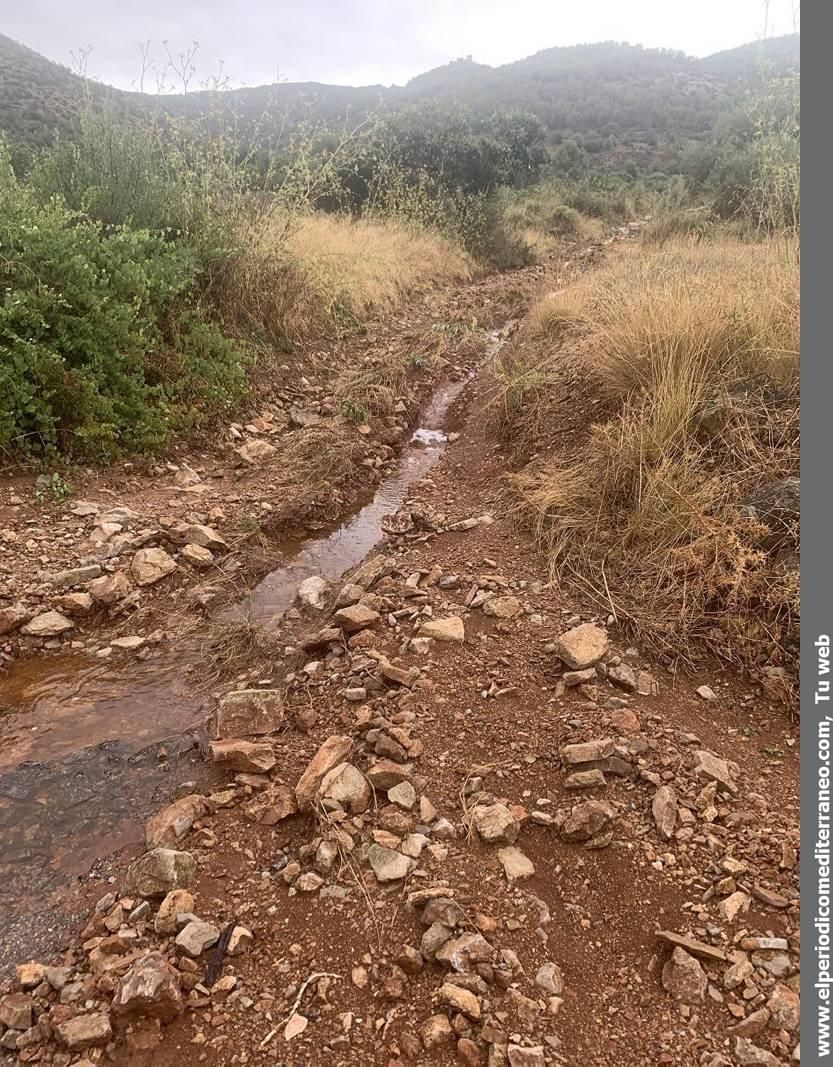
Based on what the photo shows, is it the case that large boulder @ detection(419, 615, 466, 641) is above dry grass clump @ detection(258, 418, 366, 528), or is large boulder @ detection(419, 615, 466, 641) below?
below

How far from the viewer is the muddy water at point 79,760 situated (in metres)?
2.13

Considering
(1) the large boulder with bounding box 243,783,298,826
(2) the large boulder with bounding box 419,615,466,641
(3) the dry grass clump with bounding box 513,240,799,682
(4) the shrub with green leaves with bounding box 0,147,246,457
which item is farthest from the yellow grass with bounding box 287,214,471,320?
(1) the large boulder with bounding box 243,783,298,826

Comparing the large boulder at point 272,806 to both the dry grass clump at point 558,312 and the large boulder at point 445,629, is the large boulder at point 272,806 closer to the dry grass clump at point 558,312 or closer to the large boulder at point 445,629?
the large boulder at point 445,629

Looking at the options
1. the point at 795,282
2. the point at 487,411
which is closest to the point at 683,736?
the point at 795,282

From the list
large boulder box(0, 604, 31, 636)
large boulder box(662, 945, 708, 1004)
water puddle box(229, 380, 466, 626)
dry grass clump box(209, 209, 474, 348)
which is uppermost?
dry grass clump box(209, 209, 474, 348)

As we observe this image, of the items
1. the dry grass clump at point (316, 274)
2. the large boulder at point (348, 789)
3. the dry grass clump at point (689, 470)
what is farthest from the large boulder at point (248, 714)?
the dry grass clump at point (316, 274)

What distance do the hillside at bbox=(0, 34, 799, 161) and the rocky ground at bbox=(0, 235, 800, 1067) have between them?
420 centimetres

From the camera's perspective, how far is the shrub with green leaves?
12.7 feet

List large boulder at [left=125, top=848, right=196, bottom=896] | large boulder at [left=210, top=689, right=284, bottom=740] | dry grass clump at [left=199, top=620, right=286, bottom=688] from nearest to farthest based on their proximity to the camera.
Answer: large boulder at [left=125, top=848, right=196, bottom=896] < large boulder at [left=210, top=689, right=284, bottom=740] < dry grass clump at [left=199, top=620, right=286, bottom=688]

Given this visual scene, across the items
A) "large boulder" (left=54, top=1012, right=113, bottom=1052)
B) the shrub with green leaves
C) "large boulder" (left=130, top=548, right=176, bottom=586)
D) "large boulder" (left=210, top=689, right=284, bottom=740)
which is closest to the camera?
"large boulder" (left=54, top=1012, right=113, bottom=1052)

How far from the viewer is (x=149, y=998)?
1617mm

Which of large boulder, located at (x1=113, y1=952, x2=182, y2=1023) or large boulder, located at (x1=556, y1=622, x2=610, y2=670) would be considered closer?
large boulder, located at (x1=113, y1=952, x2=182, y2=1023)

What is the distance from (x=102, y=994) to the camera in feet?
5.54

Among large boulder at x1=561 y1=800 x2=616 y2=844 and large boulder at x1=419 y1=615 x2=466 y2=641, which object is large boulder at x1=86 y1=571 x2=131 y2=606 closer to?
large boulder at x1=419 y1=615 x2=466 y2=641
